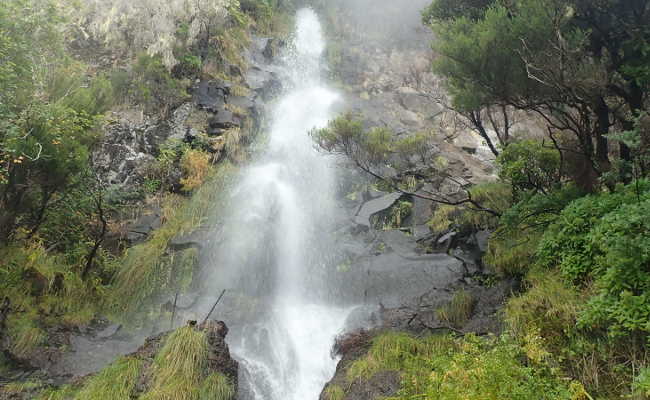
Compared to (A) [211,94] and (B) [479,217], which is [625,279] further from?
(A) [211,94]

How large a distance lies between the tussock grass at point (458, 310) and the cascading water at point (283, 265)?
1996mm

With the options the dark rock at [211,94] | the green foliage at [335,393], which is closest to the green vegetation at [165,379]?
the green foliage at [335,393]

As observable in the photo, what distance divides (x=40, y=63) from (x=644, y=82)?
10176mm

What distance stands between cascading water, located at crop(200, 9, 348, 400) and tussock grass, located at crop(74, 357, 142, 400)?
5.48 feet

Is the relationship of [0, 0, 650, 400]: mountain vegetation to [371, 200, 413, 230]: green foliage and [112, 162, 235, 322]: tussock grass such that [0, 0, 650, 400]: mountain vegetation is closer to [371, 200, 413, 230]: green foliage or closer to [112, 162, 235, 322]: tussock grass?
[112, 162, 235, 322]: tussock grass

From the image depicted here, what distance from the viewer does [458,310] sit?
21.7 ft

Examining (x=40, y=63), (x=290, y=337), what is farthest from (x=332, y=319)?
(x=40, y=63)

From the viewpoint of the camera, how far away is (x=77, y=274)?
777 cm

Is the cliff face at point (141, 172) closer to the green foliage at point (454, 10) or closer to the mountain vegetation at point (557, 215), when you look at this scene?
the mountain vegetation at point (557, 215)

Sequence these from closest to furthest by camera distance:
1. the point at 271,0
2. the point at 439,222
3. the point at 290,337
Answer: the point at 290,337
the point at 439,222
the point at 271,0

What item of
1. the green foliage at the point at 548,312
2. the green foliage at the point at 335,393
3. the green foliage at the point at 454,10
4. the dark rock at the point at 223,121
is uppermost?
the dark rock at the point at 223,121

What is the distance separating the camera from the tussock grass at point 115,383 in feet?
16.4

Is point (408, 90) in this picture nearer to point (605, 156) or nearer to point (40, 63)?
point (605, 156)

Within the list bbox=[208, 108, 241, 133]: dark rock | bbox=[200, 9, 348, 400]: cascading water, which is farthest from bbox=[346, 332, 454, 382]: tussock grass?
bbox=[208, 108, 241, 133]: dark rock
